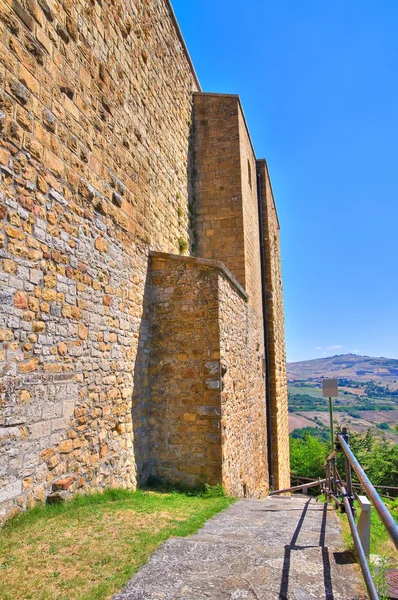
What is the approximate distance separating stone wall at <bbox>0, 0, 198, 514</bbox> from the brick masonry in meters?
0.02

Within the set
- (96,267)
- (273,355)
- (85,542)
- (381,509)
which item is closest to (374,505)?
(381,509)

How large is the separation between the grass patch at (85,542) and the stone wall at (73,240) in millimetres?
251

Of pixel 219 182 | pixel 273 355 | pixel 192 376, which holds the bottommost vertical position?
pixel 192 376

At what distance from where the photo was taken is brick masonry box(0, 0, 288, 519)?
3686mm

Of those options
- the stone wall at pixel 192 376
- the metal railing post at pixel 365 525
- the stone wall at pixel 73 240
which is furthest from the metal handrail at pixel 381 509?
the stone wall at pixel 192 376

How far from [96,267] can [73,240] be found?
551mm

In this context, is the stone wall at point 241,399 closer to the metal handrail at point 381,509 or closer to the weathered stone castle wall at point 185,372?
the weathered stone castle wall at point 185,372

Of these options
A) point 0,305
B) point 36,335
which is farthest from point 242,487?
point 0,305

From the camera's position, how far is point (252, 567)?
113 inches

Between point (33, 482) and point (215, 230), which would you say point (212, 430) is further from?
point (215, 230)

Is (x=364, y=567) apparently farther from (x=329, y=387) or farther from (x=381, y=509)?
(x=329, y=387)

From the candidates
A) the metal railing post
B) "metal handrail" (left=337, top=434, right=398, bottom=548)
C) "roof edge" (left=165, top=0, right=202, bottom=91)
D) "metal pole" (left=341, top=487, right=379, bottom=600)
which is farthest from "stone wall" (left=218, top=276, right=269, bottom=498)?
"roof edge" (left=165, top=0, right=202, bottom=91)

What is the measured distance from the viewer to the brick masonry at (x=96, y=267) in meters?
3.69

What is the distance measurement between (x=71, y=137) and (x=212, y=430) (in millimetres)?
4236
